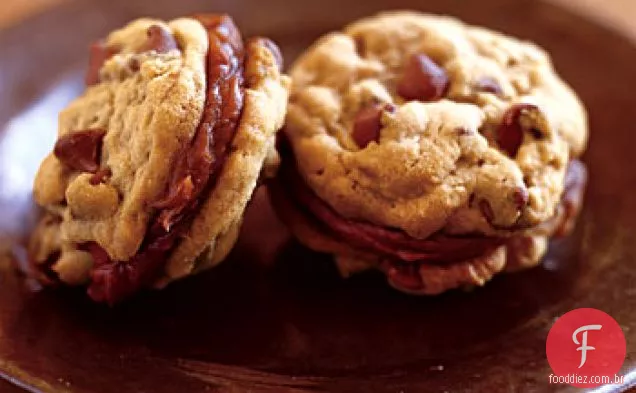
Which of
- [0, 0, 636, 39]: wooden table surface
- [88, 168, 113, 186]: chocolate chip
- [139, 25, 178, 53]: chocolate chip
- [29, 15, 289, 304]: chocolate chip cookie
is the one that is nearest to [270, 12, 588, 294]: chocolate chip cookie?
[29, 15, 289, 304]: chocolate chip cookie

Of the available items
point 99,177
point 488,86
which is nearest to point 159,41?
point 99,177

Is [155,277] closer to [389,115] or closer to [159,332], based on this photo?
[159,332]

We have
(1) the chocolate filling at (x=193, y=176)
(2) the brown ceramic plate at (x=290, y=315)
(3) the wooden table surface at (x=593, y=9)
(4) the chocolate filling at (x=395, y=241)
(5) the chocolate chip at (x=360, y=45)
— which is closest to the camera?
(1) the chocolate filling at (x=193, y=176)

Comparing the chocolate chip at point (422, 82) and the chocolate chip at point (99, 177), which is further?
the chocolate chip at point (422, 82)

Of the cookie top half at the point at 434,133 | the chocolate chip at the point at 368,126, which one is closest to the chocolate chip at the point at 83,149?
the cookie top half at the point at 434,133

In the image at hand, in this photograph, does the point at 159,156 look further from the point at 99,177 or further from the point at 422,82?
the point at 422,82

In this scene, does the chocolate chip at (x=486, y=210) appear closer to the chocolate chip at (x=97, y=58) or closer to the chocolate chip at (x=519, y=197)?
the chocolate chip at (x=519, y=197)

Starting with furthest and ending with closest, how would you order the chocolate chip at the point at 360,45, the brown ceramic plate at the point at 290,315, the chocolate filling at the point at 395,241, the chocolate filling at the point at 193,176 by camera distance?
the chocolate chip at the point at 360,45, the chocolate filling at the point at 395,241, the brown ceramic plate at the point at 290,315, the chocolate filling at the point at 193,176
